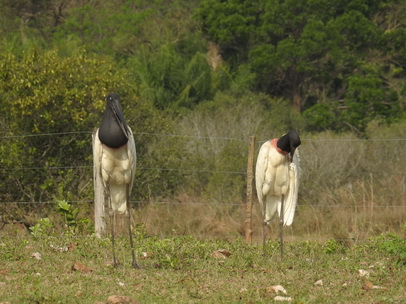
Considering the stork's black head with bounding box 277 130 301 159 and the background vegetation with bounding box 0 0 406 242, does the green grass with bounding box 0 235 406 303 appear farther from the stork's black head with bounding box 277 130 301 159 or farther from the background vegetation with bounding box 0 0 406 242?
the background vegetation with bounding box 0 0 406 242

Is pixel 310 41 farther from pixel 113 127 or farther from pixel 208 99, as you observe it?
pixel 113 127

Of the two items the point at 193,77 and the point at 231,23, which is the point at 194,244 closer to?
the point at 193,77

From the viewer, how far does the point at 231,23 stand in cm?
2347

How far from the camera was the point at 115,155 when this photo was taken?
7684 mm

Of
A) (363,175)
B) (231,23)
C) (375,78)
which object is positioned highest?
(231,23)

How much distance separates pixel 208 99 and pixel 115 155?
13724 millimetres

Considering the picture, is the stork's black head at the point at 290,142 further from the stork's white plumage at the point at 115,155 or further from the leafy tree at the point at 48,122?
the leafy tree at the point at 48,122

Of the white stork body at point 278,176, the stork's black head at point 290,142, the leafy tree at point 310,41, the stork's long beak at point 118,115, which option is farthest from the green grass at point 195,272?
the leafy tree at point 310,41

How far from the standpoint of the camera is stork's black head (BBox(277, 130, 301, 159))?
318 inches

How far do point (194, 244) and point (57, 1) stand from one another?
74.5 ft

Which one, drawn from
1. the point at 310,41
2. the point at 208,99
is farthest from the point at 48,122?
the point at 310,41

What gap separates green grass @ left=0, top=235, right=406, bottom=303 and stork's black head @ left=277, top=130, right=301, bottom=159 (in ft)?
3.61

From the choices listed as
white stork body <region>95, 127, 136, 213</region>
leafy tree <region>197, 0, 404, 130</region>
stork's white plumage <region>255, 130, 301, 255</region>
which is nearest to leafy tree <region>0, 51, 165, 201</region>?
white stork body <region>95, 127, 136, 213</region>

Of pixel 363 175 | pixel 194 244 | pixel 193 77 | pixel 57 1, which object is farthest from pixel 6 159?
pixel 57 1
